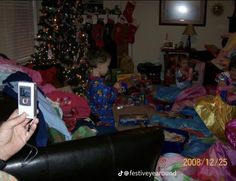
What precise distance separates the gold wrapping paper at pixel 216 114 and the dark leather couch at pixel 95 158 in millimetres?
671

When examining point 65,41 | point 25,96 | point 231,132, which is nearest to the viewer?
point 25,96

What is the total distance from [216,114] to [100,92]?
0.96m

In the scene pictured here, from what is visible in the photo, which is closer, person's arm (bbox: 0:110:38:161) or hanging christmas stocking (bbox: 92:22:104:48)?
person's arm (bbox: 0:110:38:161)

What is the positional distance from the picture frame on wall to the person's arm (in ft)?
16.1

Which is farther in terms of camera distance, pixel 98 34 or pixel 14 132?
pixel 98 34

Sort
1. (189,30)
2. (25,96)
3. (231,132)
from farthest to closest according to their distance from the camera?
1. (189,30)
2. (231,132)
3. (25,96)

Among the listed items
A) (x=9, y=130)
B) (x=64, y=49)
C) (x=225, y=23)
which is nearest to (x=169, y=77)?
(x=225, y=23)

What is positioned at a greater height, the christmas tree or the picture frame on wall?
the picture frame on wall

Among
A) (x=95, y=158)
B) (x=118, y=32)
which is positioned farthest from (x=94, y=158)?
(x=118, y=32)

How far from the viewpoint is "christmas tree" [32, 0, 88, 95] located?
12.6 ft

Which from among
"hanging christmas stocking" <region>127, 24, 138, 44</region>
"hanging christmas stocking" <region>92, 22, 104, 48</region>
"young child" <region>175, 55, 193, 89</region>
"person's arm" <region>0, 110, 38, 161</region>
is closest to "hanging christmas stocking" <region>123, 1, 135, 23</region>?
"hanging christmas stocking" <region>127, 24, 138, 44</region>

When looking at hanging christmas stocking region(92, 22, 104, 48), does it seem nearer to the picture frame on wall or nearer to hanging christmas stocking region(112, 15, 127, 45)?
hanging christmas stocking region(112, 15, 127, 45)

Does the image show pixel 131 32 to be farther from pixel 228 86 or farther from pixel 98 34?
pixel 228 86

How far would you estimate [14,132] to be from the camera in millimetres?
1020
